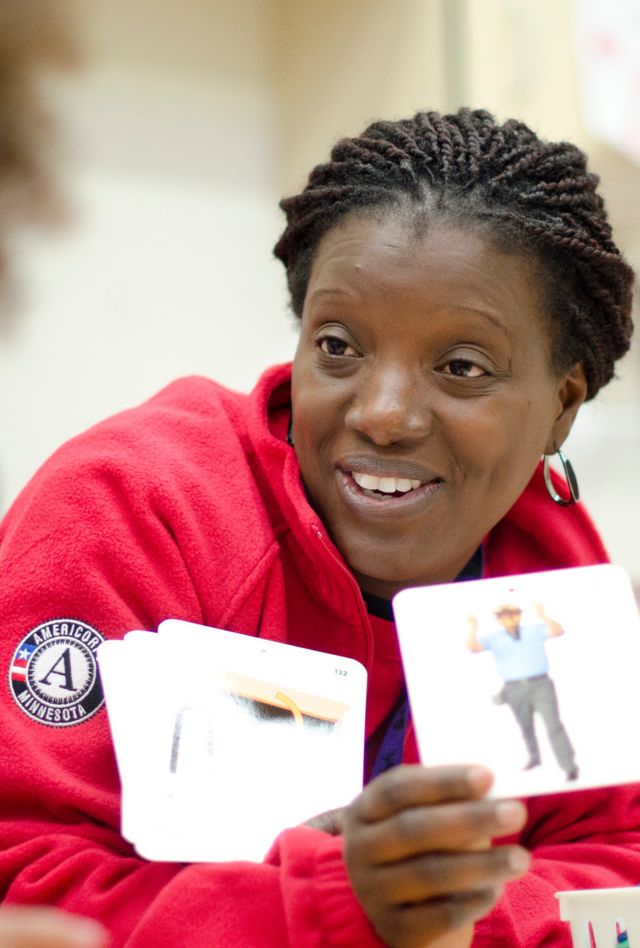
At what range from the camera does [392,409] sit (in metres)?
1.02

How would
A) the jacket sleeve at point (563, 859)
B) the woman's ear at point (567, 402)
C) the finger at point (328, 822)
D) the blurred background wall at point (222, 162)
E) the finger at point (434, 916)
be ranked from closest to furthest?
the finger at point (434, 916) < the finger at point (328, 822) < the jacket sleeve at point (563, 859) < the woman's ear at point (567, 402) < the blurred background wall at point (222, 162)

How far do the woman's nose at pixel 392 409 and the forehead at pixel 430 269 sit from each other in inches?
2.8

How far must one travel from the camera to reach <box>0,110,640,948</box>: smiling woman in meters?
0.94

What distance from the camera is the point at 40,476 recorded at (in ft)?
3.55

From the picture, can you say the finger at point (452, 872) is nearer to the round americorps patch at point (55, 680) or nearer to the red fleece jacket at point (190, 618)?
the red fleece jacket at point (190, 618)

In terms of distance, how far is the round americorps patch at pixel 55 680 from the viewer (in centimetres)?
95

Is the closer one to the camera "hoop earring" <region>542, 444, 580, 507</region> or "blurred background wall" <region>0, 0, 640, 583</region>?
"hoop earring" <region>542, 444, 580, 507</region>

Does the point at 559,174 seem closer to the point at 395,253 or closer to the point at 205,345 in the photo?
the point at 395,253

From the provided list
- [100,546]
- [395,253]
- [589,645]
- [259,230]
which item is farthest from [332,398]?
[259,230]

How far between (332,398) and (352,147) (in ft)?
0.86

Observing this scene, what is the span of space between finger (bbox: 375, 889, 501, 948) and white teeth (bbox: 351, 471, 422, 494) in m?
0.43

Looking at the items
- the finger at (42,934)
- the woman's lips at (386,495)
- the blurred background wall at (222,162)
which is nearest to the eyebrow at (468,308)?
Result: the woman's lips at (386,495)

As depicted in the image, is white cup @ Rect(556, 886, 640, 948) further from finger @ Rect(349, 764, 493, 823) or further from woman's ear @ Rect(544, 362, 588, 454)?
woman's ear @ Rect(544, 362, 588, 454)

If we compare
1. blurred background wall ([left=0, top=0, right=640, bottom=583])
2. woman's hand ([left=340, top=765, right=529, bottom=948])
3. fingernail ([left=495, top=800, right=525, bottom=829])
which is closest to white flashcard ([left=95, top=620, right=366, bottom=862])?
woman's hand ([left=340, top=765, right=529, bottom=948])
